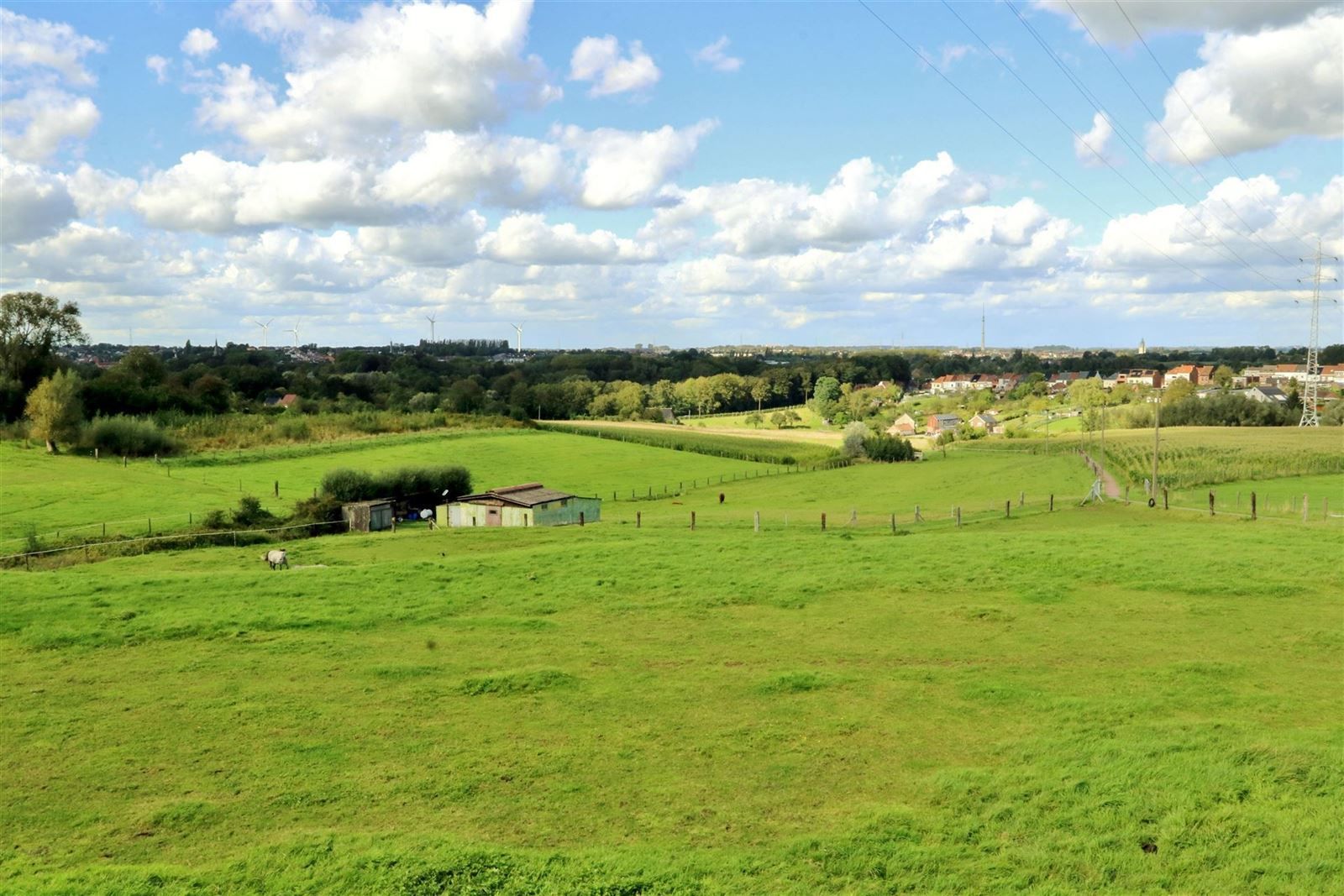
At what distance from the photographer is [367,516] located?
48.7m

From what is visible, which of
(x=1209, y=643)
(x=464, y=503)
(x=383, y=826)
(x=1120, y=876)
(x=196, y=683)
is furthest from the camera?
(x=464, y=503)

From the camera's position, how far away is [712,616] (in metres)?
22.9

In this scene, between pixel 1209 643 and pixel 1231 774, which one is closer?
pixel 1231 774

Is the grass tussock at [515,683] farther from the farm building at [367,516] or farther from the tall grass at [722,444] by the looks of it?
the tall grass at [722,444]

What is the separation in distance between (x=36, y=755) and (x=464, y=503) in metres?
38.9

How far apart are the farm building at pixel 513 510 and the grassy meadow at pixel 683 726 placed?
2155 cm

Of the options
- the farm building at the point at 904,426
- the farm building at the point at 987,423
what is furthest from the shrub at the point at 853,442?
the farm building at the point at 987,423

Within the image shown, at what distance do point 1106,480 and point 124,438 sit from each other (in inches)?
2958

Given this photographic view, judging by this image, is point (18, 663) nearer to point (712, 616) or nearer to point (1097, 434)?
point (712, 616)

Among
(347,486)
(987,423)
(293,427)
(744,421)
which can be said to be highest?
(293,427)

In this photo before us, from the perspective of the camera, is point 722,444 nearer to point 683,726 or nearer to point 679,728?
point 683,726

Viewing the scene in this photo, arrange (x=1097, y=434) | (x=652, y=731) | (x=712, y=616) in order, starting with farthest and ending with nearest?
(x=1097, y=434) → (x=712, y=616) → (x=652, y=731)

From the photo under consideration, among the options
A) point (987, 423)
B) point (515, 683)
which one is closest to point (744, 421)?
point (987, 423)

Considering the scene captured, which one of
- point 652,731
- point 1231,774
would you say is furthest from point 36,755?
point 1231,774
